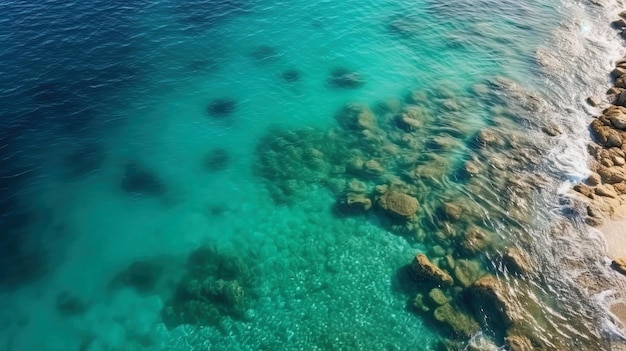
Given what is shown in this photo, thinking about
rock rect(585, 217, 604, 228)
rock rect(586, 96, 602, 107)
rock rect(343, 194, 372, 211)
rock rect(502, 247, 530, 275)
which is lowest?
rock rect(502, 247, 530, 275)

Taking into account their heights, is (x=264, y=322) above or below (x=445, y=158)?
below

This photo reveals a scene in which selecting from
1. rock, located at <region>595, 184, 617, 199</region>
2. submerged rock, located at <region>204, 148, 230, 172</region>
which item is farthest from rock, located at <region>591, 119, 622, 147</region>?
submerged rock, located at <region>204, 148, 230, 172</region>

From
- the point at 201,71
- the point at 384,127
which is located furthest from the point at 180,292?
the point at 201,71

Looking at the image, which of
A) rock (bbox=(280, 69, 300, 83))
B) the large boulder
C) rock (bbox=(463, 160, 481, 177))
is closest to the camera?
the large boulder

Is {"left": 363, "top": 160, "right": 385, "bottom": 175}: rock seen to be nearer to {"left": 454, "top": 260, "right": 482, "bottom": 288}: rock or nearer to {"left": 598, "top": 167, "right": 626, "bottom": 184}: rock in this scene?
{"left": 454, "top": 260, "right": 482, "bottom": 288}: rock

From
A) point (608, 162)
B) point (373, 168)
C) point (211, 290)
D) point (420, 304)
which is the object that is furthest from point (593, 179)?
point (211, 290)

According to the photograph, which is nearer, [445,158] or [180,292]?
[180,292]

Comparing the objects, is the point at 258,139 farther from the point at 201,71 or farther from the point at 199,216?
the point at 201,71
